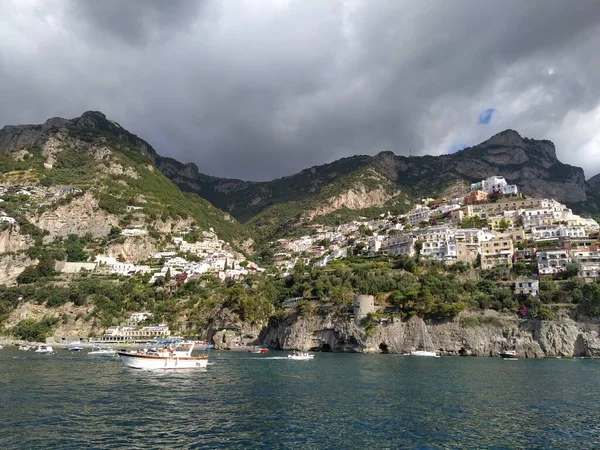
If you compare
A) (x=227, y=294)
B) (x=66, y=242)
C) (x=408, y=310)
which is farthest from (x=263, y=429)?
(x=66, y=242)

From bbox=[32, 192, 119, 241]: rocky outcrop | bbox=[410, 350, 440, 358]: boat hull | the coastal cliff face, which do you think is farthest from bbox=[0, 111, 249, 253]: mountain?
bbox=[410, 350, 440, 358]: boat hull

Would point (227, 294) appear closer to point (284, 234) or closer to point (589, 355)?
point (589, 355)

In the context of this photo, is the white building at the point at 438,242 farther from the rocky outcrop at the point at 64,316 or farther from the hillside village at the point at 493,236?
the rocky outcrop at the point at 64,316

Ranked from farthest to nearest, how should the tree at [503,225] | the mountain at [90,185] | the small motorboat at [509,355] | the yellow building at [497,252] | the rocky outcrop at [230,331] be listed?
the mountain at [90,185] → the tree at [503,225] → the yellow building at [497,252] → the rocky outcrop at [230,331] → the small motorboat at [509,355]

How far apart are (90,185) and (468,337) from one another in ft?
410

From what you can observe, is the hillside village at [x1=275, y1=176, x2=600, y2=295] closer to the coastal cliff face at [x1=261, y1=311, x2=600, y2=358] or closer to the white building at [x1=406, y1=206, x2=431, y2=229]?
the white building at [x1=406, y1=206, x2=431, y2=229]

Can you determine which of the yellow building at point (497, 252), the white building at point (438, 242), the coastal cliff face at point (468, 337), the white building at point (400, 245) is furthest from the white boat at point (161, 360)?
the yellow building at point (497, 252)

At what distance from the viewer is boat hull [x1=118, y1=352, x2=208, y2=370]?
4300 centimetres

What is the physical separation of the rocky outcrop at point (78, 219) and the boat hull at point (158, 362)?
307 feet

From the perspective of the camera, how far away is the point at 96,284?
98938 mm

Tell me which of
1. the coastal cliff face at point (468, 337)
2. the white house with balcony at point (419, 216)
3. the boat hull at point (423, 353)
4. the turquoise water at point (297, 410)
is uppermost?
the white house with balcony at point (419, 216)

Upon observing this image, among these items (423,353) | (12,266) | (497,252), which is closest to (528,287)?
(497,252)

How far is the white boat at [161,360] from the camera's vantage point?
141 feet

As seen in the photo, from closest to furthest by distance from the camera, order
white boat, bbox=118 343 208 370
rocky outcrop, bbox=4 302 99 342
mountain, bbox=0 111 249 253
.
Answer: white boat, bbox=118 343 208 370, rocky outcrop, bbox=4 302 99 342, mountain, bbox=0 111 249 253
